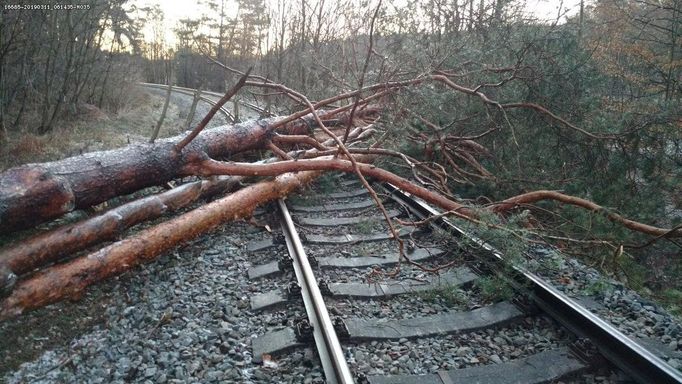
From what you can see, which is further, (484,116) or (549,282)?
(484,116)

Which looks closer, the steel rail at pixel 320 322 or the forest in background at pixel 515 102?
the steel rail at pixel 320 322

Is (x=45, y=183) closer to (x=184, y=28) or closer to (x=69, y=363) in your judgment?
(x=69, y=363)

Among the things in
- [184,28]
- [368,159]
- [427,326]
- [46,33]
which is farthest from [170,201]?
[184,28]

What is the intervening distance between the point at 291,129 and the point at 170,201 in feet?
11.2

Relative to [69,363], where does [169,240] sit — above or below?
above

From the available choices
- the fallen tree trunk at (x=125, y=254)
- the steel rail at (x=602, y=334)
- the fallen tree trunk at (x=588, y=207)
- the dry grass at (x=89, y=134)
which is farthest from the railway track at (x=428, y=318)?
the dry grass at (x=89, y=134)

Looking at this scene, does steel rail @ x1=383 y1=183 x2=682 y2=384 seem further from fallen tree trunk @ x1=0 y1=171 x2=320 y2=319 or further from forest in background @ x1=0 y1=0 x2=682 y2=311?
fallen tree trunk @ x1=0 y1=171 x2=320 y2=319

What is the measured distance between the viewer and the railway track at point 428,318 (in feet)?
8.88

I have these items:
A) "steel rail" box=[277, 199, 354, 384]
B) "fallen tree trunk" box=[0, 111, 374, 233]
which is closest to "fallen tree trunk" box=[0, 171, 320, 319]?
"fallen tree trunk" box=[0, 111, 374, 233]

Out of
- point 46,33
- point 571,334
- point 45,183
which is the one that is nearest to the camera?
point 571,334

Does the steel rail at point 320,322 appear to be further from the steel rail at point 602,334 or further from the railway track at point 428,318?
the steel rail at point 602,334

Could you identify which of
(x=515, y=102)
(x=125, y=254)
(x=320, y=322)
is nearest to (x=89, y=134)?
(x=125, y=254)

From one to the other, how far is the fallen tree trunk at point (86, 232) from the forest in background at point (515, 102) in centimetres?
143

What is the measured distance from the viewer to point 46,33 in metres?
11.8
